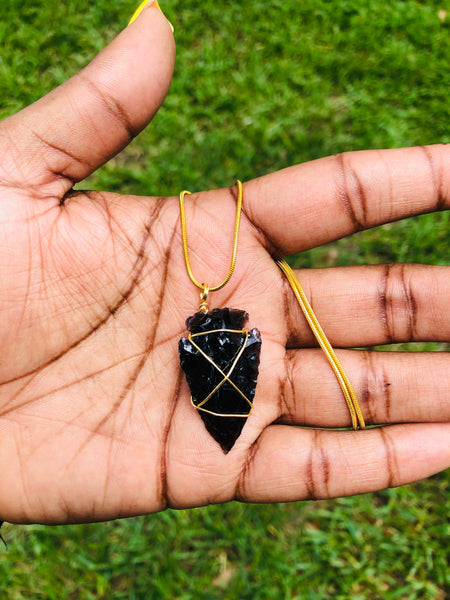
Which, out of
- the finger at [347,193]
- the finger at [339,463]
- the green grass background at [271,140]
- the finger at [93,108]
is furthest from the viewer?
the green grass background at [271,140]

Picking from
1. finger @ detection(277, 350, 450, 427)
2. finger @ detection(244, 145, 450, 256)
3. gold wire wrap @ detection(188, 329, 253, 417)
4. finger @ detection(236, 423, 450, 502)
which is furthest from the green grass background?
gold wire wrap @ detection(188, 329, 253, 417)

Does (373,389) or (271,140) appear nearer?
(373,389)

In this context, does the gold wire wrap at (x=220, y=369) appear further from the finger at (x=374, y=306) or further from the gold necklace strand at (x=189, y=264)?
the finger at (x=374, y=306)

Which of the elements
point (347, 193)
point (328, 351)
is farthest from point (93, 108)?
point (328, 351)

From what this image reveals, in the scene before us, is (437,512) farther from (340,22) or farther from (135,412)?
(340,22)

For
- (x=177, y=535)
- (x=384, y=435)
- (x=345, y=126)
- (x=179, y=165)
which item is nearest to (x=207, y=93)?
(x=179, y=165)

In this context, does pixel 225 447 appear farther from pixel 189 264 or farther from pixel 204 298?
pixel 189 264

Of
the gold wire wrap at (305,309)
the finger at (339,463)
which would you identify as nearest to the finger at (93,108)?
the gold wire wrap at (305,309)
